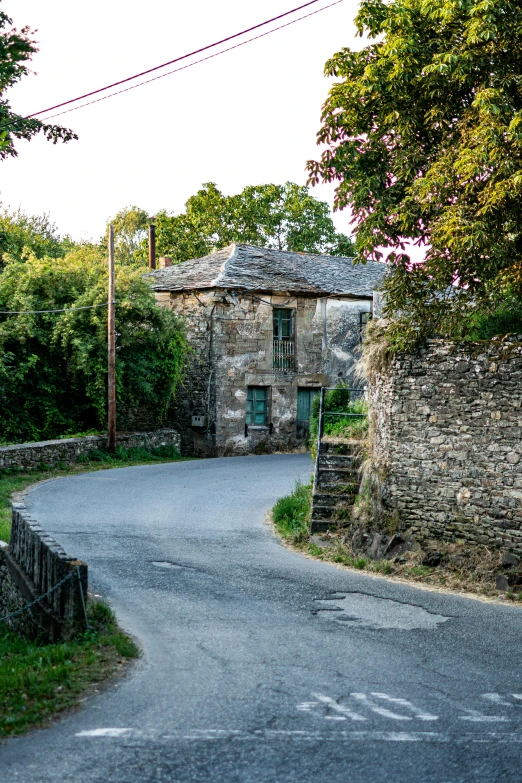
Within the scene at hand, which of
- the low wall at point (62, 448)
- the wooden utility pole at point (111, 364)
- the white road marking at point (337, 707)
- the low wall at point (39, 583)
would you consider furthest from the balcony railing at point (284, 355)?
the white road marking at point (337, 707)

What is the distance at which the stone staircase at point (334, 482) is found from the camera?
567 inches

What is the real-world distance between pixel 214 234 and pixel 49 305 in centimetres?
2047

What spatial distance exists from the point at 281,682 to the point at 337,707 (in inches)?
27.6

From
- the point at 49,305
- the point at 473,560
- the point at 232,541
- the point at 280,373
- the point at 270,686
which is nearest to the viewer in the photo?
the point at 270,686

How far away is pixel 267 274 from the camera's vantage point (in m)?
33.1

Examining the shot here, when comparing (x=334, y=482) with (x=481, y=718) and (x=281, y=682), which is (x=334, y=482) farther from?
(x=481, y=718)

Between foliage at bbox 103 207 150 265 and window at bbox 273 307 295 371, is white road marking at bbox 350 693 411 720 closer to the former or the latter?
window at bbox 273 307 295 371

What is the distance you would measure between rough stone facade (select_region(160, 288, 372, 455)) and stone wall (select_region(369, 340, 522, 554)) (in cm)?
1822

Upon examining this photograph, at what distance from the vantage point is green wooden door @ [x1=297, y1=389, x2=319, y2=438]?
108ft

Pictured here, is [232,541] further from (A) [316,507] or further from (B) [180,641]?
(B) [180,641]

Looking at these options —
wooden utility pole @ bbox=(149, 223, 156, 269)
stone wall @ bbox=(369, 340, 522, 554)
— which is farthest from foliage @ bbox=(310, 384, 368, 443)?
wooden utility pole @ bbox=(149, 223, 156, 269)

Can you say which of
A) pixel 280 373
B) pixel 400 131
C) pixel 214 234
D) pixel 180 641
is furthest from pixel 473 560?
pixel 214 234

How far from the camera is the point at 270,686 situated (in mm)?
6605

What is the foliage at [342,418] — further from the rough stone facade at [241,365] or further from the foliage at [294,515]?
the rough stone facade at [241,365]
